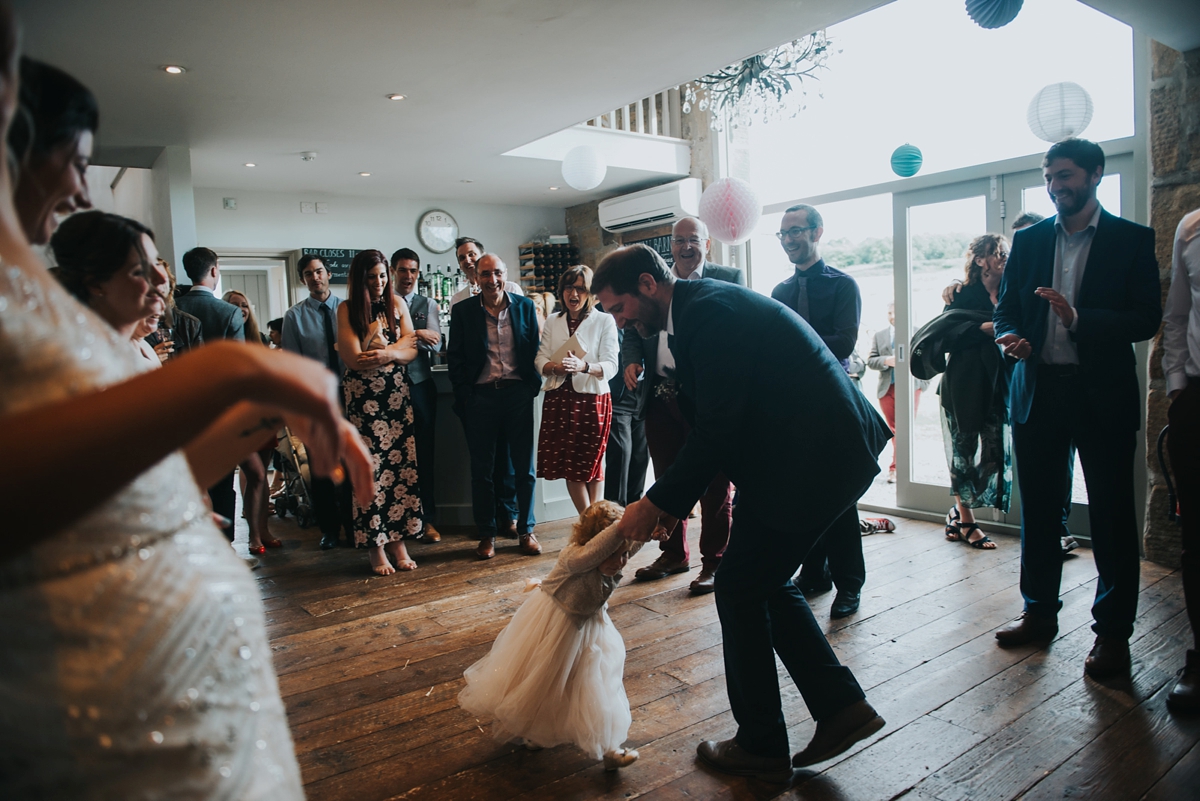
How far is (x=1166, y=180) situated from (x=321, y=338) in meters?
4.43

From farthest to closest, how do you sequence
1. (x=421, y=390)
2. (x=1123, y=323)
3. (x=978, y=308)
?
(x=421, y=390), (x=978, y=308), (x=1123, y=323)

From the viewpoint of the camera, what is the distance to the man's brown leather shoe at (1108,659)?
2391 mm

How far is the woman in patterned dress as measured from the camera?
12.2ft

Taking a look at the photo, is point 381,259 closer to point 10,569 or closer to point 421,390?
point 421,390

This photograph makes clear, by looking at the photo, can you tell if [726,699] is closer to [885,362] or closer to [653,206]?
[885,362]

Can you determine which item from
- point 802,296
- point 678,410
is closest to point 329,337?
point 678,410

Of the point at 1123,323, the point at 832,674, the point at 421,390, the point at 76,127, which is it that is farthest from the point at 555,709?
the point at 421,390

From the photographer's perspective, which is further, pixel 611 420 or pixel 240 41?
pixel 611 420

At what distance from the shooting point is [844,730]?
187 centimetres

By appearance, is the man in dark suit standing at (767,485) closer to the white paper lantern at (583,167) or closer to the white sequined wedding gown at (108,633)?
the white sequined wedding gown at (108,633)

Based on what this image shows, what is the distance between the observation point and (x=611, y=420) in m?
4.16

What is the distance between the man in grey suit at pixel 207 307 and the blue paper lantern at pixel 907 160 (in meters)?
3.94

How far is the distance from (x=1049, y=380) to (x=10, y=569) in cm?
282

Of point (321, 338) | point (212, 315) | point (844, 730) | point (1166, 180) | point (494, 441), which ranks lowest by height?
point (844, 730)
